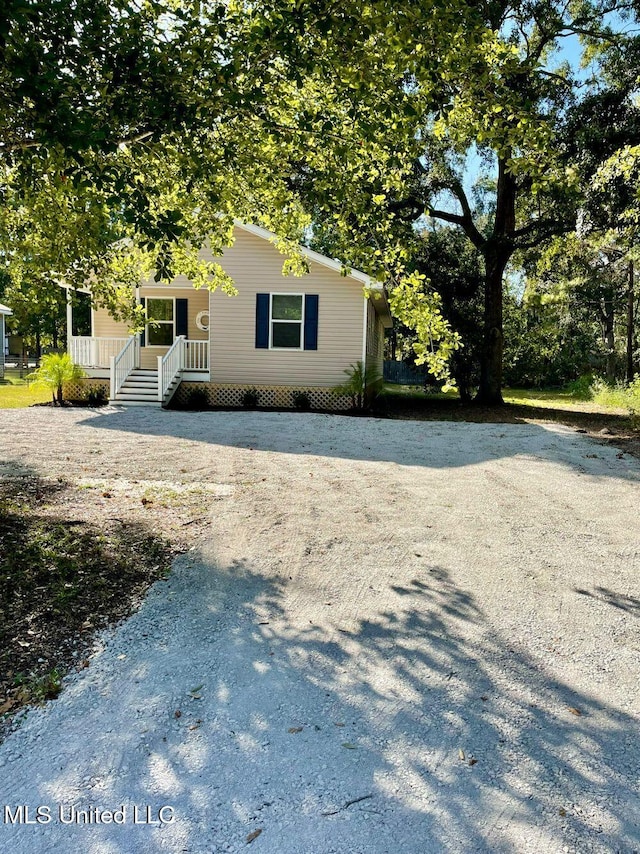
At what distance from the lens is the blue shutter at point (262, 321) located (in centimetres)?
1556

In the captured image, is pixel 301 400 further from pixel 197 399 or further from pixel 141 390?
pixel 141 390

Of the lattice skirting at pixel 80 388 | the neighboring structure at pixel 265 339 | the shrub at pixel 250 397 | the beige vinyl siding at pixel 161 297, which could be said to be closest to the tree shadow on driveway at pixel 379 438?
the shrub at pixel 250 397

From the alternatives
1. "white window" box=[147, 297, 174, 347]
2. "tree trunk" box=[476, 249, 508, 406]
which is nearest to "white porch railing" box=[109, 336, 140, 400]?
"white window" box=[147, 297, 174, 347]

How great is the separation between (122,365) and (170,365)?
3.90 feet

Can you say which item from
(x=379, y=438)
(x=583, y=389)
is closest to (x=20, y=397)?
(x=379, y=438)

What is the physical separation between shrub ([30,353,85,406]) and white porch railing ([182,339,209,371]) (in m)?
2.81

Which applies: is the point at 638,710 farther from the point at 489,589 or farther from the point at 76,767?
the point at 76,767

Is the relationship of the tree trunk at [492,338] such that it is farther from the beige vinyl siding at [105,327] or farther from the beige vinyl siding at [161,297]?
the beige vinyl siding at [105,327]

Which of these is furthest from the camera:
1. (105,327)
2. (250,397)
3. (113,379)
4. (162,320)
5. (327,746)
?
(105,327)

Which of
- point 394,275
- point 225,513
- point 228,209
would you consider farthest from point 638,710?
point 228,209

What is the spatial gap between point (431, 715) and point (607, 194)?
12.9 meters

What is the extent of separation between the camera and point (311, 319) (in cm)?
1553

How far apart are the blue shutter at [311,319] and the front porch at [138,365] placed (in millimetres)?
2833

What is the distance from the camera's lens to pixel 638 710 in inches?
95.5
